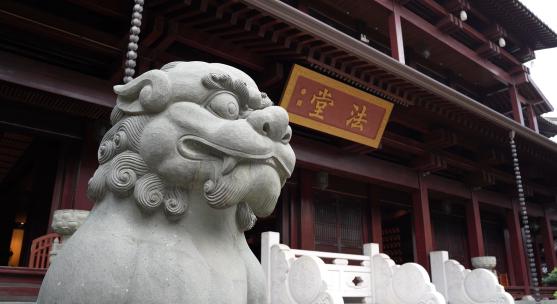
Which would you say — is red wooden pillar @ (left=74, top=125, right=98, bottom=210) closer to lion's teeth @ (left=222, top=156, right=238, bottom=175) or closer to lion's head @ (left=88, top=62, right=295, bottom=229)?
lion's head @ (left=88, top=62, right=295, bottom=229)

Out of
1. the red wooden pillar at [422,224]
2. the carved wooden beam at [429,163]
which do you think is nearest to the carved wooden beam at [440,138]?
the carved wooden beam at [429,163]

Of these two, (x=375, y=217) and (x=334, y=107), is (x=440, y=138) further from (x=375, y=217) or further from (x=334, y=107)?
(x=334, y=107)

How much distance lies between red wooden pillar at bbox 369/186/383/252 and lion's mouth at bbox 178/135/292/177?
297 inches

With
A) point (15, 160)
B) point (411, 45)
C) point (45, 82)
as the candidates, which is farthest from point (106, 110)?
point (411, 45)

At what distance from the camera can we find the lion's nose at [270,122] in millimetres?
1905

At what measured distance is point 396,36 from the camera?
26.5ft

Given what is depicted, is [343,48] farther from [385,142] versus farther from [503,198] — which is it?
[503,198]

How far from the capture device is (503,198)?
10977 mm

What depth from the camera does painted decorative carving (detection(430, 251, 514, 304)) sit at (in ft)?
21.1

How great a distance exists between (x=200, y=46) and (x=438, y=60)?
728 cm

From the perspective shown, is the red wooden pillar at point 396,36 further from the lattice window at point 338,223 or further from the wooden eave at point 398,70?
the lattice window at point 338,223

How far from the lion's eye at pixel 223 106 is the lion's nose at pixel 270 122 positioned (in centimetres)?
9

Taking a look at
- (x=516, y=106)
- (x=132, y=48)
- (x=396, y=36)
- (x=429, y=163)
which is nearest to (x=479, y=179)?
(x=429, y=163)

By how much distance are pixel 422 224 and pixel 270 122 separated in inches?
287
